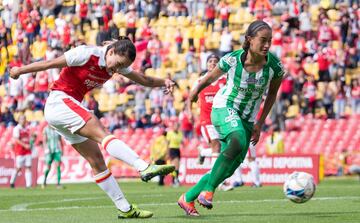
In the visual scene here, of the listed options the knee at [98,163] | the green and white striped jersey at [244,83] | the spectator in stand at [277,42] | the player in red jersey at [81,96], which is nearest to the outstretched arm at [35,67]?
the player in red jersey at [81,96]

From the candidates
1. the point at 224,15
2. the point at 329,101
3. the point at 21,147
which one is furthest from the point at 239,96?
the point at 224,15

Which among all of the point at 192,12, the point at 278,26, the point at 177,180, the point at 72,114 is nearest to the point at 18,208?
the point at 72,114

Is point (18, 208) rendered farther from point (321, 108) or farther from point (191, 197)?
point (321, 108)

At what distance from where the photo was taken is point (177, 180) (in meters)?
27.0

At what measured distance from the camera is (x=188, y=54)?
36094 mm

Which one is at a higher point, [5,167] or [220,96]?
[220,96]

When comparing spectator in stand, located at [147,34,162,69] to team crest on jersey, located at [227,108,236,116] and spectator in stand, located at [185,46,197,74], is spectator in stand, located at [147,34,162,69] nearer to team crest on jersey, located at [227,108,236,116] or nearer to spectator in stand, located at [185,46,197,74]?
spectator in stand, located at [185,46,197,74]

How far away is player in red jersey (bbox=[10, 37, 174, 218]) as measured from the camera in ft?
38.3

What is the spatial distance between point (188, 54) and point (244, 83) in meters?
23.8

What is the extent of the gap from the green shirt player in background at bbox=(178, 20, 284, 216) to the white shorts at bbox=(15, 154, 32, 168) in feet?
53.9

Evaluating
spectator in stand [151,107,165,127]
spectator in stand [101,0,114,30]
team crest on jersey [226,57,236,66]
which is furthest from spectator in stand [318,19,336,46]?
team crest on jersey [226,57,236,66]

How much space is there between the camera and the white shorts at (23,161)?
92.6 ft

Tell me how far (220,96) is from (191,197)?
1.37m

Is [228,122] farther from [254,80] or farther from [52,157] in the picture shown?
[52,157]
